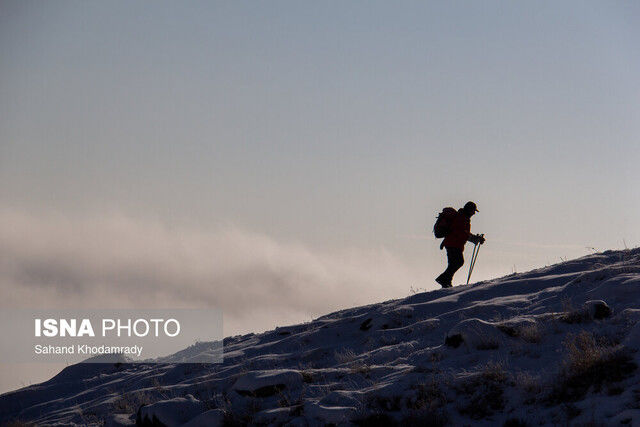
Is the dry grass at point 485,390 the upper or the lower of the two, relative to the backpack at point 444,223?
lower

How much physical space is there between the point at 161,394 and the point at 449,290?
6.63m

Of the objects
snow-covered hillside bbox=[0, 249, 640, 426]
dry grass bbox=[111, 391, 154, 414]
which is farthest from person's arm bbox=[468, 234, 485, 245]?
dry grass bbox=[111, 391, 154, 414]

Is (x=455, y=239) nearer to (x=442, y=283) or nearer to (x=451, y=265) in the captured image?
(x=451, y=265)

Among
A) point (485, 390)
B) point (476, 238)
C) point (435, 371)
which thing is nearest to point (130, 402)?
point (435, 371)

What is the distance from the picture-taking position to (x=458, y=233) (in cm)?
1812

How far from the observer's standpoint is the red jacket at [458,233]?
18109 millimetres

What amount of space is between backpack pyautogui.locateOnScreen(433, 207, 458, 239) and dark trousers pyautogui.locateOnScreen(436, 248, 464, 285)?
0.44 m

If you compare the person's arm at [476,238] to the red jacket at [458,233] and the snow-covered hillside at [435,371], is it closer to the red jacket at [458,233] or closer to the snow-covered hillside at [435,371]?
the red jacket at [458,233]

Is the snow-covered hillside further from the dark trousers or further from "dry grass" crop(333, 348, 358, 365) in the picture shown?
the dark trousers

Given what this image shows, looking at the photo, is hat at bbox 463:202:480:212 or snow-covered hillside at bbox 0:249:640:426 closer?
snow-covered hillside at bbox 0:249:640:426

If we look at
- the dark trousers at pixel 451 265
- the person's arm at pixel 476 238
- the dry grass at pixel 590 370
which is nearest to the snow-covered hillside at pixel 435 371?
the dry grass at pixel 590 370

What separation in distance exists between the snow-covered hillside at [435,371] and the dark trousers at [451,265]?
2.50 meters

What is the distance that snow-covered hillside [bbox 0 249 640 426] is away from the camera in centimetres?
848

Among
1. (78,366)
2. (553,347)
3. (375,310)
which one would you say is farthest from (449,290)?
(78,366)
